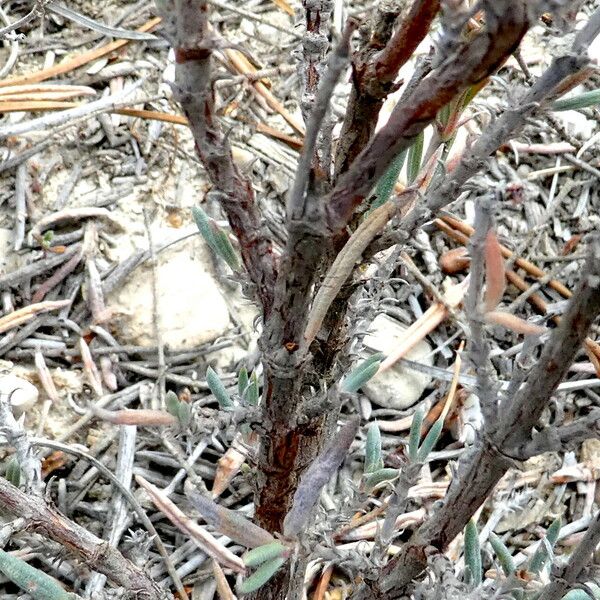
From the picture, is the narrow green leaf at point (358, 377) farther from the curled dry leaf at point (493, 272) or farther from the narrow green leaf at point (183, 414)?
the curled dry leaf at point (493, 272)

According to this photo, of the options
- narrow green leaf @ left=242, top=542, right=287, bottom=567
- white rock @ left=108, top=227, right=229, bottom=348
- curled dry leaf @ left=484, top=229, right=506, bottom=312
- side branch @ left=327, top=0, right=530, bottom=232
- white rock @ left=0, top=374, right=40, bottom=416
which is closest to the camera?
side branch @ left=327, top=0, right=530, bottom=232

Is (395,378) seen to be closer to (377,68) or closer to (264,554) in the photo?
(264,554)

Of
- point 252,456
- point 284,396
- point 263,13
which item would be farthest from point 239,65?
point 284,396

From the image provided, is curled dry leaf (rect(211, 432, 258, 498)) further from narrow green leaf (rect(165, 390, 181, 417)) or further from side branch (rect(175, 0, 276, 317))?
side branch (rect(175, 0, 276, 317))

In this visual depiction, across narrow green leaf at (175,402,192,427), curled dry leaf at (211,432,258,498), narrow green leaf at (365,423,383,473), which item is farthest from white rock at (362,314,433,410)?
narrow green leaf at (175,402,192,427)

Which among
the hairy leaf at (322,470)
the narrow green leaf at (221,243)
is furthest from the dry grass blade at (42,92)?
the hairy leaf at (322,470)

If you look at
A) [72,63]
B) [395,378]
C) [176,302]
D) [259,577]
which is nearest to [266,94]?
[72,63]
